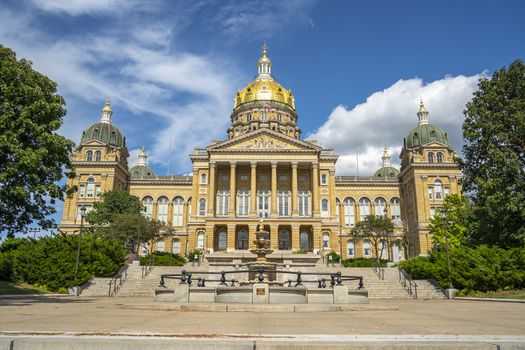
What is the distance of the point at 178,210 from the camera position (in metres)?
76.9

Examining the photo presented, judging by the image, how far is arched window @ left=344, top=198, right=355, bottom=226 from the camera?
76250mm

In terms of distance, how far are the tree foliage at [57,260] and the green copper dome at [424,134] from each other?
5256 cm

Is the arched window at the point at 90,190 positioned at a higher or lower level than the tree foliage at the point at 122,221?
higher

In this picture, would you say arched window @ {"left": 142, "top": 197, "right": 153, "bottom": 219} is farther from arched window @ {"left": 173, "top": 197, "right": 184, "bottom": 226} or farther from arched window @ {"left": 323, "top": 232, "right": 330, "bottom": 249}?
arched window @ {"left": 323, "top": 232, "right": 330, "bottom": 249}

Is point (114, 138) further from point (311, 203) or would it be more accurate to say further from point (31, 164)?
point (31, 164)

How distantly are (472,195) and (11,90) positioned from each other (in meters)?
31.1

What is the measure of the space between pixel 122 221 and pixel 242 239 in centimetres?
1824

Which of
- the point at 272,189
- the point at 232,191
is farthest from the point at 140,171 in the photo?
the point at 272,189

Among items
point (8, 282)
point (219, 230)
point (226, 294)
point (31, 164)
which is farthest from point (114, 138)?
point (226, 294)

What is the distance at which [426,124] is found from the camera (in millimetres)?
72875

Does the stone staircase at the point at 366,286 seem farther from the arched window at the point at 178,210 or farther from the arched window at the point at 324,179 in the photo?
the arched window at the point at 178,210

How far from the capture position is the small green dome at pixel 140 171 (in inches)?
3529

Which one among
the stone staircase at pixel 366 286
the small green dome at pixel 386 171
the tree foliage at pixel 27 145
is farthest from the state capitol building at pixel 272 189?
the tree foliage at pixel 27 145

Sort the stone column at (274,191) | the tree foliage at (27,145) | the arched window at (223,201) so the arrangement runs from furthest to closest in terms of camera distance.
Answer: the arched window at (223,201), the stone column at (274,191), the tree foliage at (27,145)
